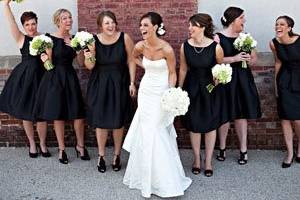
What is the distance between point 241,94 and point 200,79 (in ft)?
2.52

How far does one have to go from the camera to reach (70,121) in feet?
24.7

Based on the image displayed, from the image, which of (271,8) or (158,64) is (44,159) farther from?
(271,8)

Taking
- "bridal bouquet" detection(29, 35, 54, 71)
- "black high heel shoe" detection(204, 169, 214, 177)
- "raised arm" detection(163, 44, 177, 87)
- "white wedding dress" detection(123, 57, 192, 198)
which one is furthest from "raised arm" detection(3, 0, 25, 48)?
"black high heel shoe" detection(204, 169, 214, 177)

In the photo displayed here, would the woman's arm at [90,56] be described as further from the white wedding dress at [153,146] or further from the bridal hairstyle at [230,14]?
the bridal hairstyle at [230,14]

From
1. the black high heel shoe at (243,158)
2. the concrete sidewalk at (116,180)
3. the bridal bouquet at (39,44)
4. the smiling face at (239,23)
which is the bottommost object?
the concrete sidewalk at (116,180)

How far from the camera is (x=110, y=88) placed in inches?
256

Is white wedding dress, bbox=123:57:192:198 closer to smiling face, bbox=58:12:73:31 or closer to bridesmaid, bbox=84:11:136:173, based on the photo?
bridesmaid, bbox=84:11:136:173

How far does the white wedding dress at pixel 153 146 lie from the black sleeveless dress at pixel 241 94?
1.05 meters

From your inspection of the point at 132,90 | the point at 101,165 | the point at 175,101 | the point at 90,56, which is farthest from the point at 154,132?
the point at 90,56

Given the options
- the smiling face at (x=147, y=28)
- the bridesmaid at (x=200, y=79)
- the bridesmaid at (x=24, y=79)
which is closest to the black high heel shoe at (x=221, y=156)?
the bridesmaid at (x=200, y=79)

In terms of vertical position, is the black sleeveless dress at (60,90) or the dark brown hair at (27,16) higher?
the dark brown hair at (27,16)

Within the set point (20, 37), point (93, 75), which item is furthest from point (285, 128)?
point (20, 37)

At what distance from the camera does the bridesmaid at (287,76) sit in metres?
6.52

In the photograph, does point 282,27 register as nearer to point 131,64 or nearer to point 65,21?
point 131,64
